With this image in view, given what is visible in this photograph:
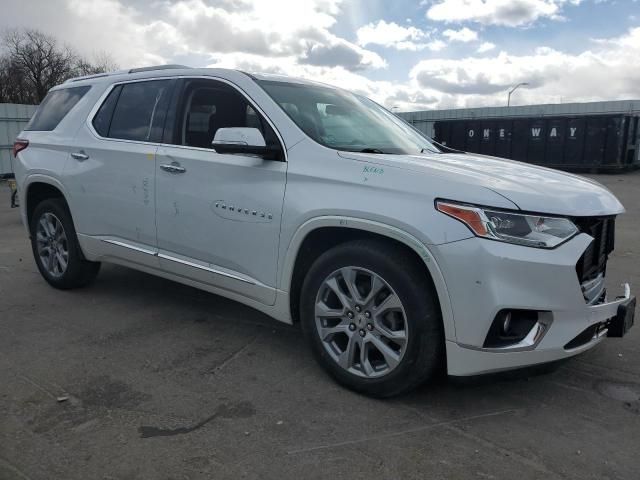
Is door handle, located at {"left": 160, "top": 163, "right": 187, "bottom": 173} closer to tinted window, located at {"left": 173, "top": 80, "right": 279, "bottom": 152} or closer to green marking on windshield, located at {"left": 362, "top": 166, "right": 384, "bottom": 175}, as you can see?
tinted window, located at {"left": 173, "top": 80, "right": 279, "bottom": 152}

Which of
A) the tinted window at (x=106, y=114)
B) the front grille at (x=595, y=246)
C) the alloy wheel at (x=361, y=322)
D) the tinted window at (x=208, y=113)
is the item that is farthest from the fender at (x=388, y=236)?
the tinted window at (x=106, y=114)

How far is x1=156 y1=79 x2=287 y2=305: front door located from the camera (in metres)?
3.37

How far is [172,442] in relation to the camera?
2652 millimetres

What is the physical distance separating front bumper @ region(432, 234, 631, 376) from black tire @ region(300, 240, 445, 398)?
129 mm

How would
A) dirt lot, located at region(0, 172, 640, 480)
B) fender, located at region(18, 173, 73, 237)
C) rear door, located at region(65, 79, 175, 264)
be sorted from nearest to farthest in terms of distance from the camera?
dirt lot, located at region(0, 172, 640, 480) < rear door, located at region(65, 79, 175, 264) < fender, located at region(18, 173, 73, 237)

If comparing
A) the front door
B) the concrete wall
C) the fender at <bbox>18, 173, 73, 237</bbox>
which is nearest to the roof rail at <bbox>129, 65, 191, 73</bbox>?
the front door

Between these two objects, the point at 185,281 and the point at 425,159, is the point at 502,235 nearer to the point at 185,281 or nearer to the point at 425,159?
the point at 425,159

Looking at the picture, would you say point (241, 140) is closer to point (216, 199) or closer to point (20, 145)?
point (216, 199)

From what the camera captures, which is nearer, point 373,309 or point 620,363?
point 373,309

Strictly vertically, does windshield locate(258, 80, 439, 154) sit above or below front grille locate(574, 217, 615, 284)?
above

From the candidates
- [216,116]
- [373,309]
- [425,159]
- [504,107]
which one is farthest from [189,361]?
[504,107]

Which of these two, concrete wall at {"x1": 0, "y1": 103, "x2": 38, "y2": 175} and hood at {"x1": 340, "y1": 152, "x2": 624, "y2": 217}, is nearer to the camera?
hood at {"x1": 340, "y1": 152, "x2": 624, "y2": 217}

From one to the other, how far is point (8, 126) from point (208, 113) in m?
17.1

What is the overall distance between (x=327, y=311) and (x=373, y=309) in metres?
0.30
